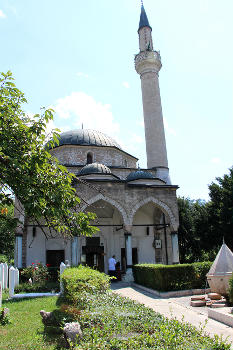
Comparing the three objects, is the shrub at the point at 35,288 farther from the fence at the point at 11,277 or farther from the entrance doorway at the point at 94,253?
the entrance doorway at the point at 94,253

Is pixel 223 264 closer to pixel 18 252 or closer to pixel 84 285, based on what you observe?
pixel 84 285

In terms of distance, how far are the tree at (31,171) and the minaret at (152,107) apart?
539 inches

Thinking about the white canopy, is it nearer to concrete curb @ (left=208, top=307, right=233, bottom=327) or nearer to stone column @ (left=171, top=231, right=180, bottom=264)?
concrete curb @ (left=208, top=307, right=233, bottom=327)

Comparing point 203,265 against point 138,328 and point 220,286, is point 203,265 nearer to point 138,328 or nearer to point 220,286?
point 220,286

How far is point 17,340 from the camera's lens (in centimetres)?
438

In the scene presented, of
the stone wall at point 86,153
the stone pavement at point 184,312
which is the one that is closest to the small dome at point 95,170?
the stone wall at point 86,153

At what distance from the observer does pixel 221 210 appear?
54.7 feet

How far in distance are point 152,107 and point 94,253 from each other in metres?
9.02

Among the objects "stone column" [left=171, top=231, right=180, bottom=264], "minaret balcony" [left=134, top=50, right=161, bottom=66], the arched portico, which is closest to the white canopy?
"stone column" [left=171, top=231, right=180, bottom=264]

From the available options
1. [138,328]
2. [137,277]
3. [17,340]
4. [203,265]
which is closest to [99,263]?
[137,277]

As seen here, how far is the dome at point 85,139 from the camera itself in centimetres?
1764

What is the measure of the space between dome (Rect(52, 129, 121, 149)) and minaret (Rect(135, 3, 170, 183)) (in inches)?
99.9

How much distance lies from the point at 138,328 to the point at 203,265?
7012 millimetres

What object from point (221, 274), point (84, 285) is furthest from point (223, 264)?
point (84, 285)
